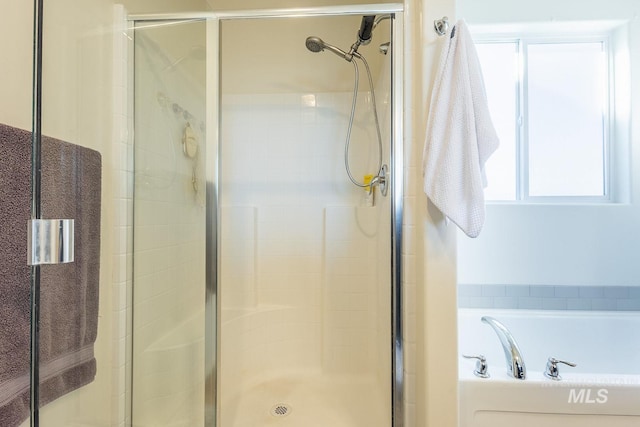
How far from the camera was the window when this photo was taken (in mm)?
1564

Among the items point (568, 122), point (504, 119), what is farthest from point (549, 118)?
point (504, 119)

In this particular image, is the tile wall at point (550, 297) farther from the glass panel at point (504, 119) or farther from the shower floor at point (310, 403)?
the shower floor at point (310, 403)

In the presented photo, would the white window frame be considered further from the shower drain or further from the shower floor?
the shower drain

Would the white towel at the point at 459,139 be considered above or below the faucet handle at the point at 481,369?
above

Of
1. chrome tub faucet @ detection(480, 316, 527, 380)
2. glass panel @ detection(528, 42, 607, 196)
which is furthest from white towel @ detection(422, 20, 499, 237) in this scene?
glass panel @ detection(528, 42, 607, 196)

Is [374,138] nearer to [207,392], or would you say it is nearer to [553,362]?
[553,362]

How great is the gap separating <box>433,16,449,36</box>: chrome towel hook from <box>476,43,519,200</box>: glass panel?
920 millimetres

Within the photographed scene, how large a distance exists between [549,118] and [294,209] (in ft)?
5.03

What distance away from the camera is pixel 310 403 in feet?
4.59

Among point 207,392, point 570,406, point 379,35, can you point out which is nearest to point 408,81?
point 379,35

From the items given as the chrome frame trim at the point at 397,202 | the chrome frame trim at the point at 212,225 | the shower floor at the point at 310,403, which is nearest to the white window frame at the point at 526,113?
the chrome frame trim at the point at 397,202

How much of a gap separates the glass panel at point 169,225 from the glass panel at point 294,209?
0.45 metres

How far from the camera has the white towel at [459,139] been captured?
2.62 ft

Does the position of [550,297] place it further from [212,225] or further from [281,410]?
[212,225]
